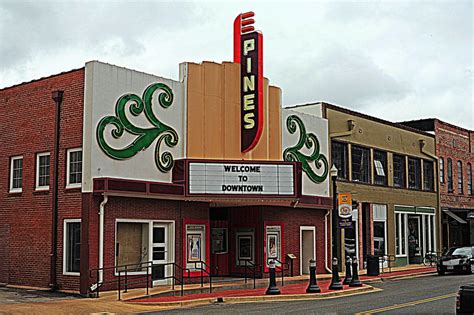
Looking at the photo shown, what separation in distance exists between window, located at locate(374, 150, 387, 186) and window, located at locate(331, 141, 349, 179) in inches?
131

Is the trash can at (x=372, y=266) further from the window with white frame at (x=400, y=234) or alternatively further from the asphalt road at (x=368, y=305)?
the asphalt road at (x=368, y=305)

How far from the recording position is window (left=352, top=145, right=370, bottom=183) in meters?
35.8

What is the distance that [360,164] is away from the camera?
36.4 metres

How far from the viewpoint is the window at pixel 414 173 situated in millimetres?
41406

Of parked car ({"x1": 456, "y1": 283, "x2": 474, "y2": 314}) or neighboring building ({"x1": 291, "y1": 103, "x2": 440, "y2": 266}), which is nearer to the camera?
parked car ({"x1": 456, "y1": 283, "x2": 474, "y2": 314})

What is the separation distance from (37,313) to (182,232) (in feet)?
27.4

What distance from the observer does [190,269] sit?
25.4m

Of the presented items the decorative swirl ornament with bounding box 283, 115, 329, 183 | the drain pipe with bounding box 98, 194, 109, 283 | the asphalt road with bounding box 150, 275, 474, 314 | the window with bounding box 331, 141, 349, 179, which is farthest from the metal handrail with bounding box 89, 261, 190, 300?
the window with bounding box 331, 141, 349, 179

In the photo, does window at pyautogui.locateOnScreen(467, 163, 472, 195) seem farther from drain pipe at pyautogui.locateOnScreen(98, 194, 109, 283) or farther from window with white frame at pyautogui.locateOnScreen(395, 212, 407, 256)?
drain pipe at pyautogui.locateOnScreen(98, 194, 109, 283)

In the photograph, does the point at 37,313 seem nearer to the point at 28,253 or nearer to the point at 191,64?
the point at 28,253

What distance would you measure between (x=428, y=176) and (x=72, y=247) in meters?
26.8

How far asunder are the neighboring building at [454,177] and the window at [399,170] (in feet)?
14.9

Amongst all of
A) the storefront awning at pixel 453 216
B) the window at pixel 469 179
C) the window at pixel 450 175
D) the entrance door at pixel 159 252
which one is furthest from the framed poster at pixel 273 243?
the window at pixel 469 179

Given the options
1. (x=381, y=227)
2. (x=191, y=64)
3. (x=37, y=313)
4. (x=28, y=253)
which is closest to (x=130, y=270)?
(x=28, y=253)
